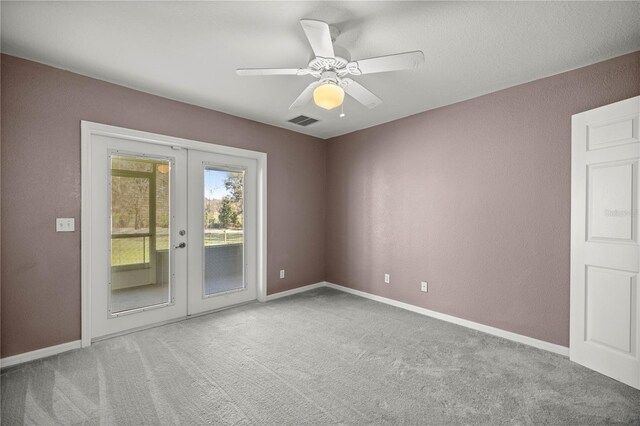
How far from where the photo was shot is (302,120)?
13.8ft

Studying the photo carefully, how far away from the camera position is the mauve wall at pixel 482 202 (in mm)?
2797

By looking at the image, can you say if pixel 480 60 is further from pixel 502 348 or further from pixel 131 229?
pixel 131 229

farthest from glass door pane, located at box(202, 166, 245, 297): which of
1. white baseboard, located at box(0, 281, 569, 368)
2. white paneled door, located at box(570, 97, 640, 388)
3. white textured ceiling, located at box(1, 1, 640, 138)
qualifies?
white paneled door, located at box(570, 97, 640, 388)

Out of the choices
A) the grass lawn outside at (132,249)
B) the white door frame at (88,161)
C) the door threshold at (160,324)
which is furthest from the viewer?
the grass lawn outside at (132,249)

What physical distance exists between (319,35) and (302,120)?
8.07 ft

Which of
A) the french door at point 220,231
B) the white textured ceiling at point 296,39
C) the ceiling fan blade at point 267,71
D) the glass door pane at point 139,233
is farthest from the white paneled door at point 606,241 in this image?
the glass door pane at point 139,233

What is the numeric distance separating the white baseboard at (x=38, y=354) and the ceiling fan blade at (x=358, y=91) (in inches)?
133

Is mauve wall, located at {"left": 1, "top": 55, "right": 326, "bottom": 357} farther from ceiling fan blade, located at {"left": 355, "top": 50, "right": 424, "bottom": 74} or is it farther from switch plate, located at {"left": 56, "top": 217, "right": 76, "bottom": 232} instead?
ceiling fan blade, located at {"left": 355, "top": 50, "right": 424, "bottom": 74}

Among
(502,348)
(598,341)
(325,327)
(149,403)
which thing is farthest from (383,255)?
(149,403)

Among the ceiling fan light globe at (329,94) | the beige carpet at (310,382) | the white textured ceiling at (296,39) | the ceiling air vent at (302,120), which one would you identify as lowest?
the beige carpet at (310,382)

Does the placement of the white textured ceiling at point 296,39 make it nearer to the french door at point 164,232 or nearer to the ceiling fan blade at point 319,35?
the ceiling fan blade at point 319,35

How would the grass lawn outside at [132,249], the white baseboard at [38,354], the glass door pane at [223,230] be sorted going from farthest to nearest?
the glass door pane at [223,230]
the grass lawn outside at [132,249]
the white baseboard at [38,354]

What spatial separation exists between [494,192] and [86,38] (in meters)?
3.93

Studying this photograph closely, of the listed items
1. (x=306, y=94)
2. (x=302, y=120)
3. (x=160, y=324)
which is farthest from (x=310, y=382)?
(x=302, y=120)
